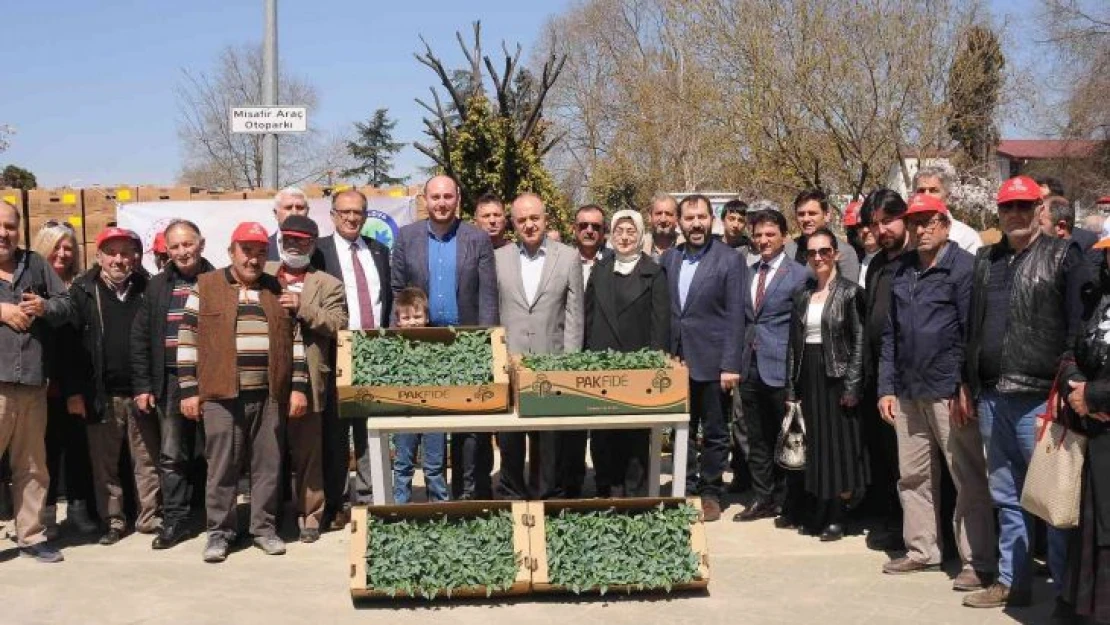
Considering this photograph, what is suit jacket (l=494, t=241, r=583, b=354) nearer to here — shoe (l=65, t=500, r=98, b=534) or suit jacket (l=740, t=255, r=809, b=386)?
suit jacket (l=740, t=255, r=809, b=386)

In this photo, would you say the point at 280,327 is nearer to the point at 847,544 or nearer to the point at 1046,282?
the point at 847,544

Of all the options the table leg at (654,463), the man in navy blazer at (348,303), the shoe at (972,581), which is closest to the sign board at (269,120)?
the man in navy blazer at (348,303)

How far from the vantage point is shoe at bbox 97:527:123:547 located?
22.2 ft

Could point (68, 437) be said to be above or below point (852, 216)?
below

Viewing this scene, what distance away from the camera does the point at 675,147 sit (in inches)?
1330

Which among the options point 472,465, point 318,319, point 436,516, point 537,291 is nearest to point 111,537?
point 318,319

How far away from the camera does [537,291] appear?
6984mm

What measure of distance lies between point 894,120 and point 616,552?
1815 centimetres

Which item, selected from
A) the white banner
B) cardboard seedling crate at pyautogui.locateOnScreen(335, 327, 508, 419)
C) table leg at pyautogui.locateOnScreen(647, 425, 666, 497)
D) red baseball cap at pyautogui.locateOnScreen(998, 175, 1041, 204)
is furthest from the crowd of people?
the white banner

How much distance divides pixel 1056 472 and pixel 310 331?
13.8 feet

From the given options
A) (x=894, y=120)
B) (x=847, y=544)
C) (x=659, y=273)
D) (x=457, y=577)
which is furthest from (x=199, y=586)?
(x=894, y=120)

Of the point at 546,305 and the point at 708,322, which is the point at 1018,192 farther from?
the point at 546,305

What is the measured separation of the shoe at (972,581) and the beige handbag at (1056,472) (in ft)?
3.08

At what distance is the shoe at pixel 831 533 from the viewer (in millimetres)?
6707
